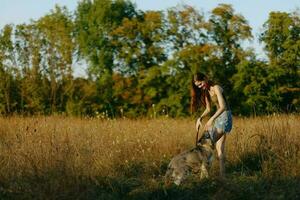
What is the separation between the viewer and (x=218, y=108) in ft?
38.5

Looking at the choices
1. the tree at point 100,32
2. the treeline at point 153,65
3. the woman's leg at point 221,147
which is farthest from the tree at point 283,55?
the woman's leg at point 221,147

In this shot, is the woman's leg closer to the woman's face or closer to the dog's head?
the dog's head

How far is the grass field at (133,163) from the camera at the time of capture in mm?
10211

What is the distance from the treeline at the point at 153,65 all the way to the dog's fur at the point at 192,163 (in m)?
20.1

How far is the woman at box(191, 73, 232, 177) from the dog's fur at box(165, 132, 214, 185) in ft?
0.81

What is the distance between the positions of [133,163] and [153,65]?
28061 mm

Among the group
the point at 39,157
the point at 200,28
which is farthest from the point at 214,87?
the point at 200,28

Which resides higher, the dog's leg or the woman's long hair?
the woman's long hair

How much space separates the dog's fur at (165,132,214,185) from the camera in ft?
35.8

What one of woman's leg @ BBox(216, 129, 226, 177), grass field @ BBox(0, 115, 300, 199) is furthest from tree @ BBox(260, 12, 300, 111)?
woman's leg @ BBox(216, 129, 226, 177)

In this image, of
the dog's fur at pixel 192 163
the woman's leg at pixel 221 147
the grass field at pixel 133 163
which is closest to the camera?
the grass field at pixel 133 163

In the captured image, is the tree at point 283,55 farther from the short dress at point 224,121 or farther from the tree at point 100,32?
the short dress at point 224,121

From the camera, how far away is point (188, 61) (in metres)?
39.0

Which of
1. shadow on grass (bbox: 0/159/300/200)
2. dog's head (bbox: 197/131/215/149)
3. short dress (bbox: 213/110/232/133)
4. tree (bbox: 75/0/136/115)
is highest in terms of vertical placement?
tree (bbox: 75/0/136/115)
